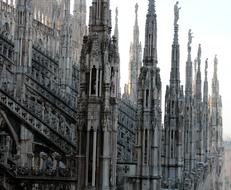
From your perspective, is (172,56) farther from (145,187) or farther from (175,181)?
(145,187)

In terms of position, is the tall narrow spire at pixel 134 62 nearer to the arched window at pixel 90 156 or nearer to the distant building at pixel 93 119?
the distant building at pixel 93 119

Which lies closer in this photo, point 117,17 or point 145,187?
point 145,187

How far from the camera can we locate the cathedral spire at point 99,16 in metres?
9.91

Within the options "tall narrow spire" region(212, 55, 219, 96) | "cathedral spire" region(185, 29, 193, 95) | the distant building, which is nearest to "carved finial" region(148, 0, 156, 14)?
the distant building

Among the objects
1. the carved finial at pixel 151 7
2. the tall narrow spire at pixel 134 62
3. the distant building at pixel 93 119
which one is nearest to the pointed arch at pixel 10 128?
the distant building at pixel 93 119

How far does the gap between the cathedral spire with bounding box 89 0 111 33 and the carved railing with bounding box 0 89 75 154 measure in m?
7.62

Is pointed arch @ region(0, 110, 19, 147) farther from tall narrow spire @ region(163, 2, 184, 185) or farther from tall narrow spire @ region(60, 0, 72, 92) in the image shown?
tall narrow spire @ region(60, 0, 72, 92)

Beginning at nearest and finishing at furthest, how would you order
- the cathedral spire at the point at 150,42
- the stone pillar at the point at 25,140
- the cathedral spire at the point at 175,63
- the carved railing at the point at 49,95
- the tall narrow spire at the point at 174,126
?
the cathedral spire at the point at 150,42 < the stone pillar at the point at 25,140 < the tall narrow spire at the point at 174,126 < the cathedral spire at the point at 175,63 < the carved railing at the point at 49,95

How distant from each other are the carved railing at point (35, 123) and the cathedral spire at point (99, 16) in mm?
7618

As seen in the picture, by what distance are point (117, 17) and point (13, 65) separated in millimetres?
22734

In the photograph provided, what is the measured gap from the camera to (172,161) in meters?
19.6

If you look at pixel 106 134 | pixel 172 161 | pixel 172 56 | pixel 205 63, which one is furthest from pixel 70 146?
pixel 205 63

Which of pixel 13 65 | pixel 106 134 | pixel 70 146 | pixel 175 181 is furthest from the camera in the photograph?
pixel 13 65

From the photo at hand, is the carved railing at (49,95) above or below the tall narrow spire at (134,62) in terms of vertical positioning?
below
